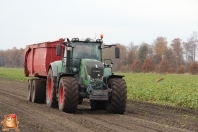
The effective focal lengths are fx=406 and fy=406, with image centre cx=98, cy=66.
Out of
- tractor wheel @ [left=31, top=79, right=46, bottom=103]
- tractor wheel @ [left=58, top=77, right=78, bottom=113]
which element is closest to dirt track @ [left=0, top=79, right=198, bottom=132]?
tractor wheel @ [left=58, top=77, right=78, bottom=113]

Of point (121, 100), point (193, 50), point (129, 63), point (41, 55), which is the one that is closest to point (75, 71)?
point (121, 100)

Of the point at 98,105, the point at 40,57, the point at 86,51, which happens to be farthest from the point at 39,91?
the point at 86,51

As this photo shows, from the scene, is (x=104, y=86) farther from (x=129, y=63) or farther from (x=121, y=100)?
(x=129, y=63)

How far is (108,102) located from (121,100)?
0.75m

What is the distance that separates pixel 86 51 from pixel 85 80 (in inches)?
49.9

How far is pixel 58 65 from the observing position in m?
14.2

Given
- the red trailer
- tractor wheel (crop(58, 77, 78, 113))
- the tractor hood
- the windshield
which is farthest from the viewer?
the red trailer

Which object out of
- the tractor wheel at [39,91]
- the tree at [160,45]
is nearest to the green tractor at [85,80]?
the tractor wheel at [39,91]

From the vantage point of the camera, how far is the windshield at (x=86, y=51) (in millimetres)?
13578

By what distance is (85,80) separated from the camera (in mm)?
12805

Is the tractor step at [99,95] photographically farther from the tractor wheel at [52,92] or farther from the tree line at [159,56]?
the tree line at [159,56]

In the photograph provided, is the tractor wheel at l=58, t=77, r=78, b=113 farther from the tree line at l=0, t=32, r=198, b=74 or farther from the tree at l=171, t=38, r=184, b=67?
the tree at l=171, t=38, r=184, b=67

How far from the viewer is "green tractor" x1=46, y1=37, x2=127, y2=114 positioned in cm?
1223

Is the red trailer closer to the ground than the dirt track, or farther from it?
farther from it
